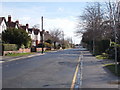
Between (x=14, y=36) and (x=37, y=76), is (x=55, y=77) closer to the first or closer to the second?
(x=37, y=76)

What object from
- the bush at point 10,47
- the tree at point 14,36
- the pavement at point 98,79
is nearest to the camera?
the pavement at point 98,79

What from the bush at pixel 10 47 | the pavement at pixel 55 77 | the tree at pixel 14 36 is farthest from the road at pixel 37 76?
the tree at pixel 14 36

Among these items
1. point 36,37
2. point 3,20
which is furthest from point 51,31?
point 3,20

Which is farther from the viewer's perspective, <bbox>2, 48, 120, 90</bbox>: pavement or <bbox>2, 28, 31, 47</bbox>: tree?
<bbox>2, 28, 31, 47</bbox>: tree

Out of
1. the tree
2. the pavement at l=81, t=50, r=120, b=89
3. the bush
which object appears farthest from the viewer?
the tree

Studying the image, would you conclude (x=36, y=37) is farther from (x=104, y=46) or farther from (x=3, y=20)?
(x=104, y=46)

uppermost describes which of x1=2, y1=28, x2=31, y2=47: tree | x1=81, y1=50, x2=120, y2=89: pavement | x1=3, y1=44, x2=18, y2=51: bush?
x1=2, y1=28, x2=31, y2=47: tree

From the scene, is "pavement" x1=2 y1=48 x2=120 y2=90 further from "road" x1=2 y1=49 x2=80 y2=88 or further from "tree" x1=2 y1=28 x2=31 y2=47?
"tree" x1=2 y1=28 x2=31 y2=47

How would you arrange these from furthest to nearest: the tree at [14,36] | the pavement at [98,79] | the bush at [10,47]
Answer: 1. the tree at [14,36]
2. the bush at [10,47]
3. the pavement at [98,79]

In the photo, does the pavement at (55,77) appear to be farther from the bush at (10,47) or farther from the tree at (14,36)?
the tree at (14,36)

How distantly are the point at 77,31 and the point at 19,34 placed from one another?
691 inches

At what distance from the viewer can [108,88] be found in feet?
35.7

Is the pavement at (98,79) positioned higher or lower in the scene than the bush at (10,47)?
lower

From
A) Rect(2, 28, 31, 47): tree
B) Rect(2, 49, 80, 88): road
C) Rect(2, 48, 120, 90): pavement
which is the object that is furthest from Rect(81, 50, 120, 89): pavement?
Rect(2, 28, 31, 47): tree
